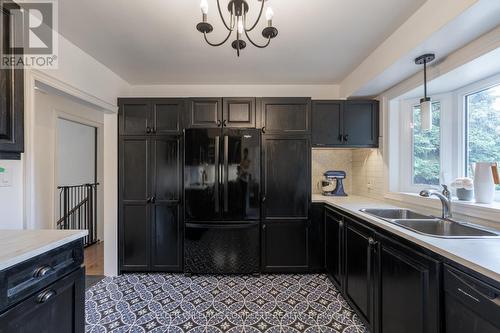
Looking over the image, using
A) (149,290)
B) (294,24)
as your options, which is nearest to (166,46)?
(294,24)

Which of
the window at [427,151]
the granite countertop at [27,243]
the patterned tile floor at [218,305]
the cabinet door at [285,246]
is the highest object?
the window at [427,151]

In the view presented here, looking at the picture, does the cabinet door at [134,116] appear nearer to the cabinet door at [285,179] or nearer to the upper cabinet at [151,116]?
the upper cabinet at [151,116]

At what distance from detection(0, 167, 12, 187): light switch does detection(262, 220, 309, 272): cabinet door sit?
7.44ft

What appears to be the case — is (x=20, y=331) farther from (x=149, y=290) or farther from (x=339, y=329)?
(x=339, y=329)

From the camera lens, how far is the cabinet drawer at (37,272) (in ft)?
3.16

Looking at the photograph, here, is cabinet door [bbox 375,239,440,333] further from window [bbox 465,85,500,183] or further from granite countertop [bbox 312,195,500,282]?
window [bbox 465,85,500,183]

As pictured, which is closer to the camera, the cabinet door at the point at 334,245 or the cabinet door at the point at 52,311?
the cabinet door at the point at 52,311

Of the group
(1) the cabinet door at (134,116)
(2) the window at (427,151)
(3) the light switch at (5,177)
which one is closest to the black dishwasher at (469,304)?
(2) the window at (427,151)

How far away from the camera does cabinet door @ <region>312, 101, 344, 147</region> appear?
9.55 feet

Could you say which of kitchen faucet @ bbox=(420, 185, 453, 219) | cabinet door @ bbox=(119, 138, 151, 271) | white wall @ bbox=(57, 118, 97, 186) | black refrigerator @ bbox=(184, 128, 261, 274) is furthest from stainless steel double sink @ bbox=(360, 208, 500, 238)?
white wall @ bbox=(57, 118, 97, 186)

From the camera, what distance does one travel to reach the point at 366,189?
307 centimetres

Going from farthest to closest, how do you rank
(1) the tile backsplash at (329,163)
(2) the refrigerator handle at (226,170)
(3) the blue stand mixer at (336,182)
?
(1) the tile backsplash at (329,163) < (3) the blue stand mixer at (336,182) < (2) the refrigerator handle at (226,170)

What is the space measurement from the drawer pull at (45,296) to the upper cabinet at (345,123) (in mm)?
2674

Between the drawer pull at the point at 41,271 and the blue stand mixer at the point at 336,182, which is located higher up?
the blue stand mixer at the point at 336,182
